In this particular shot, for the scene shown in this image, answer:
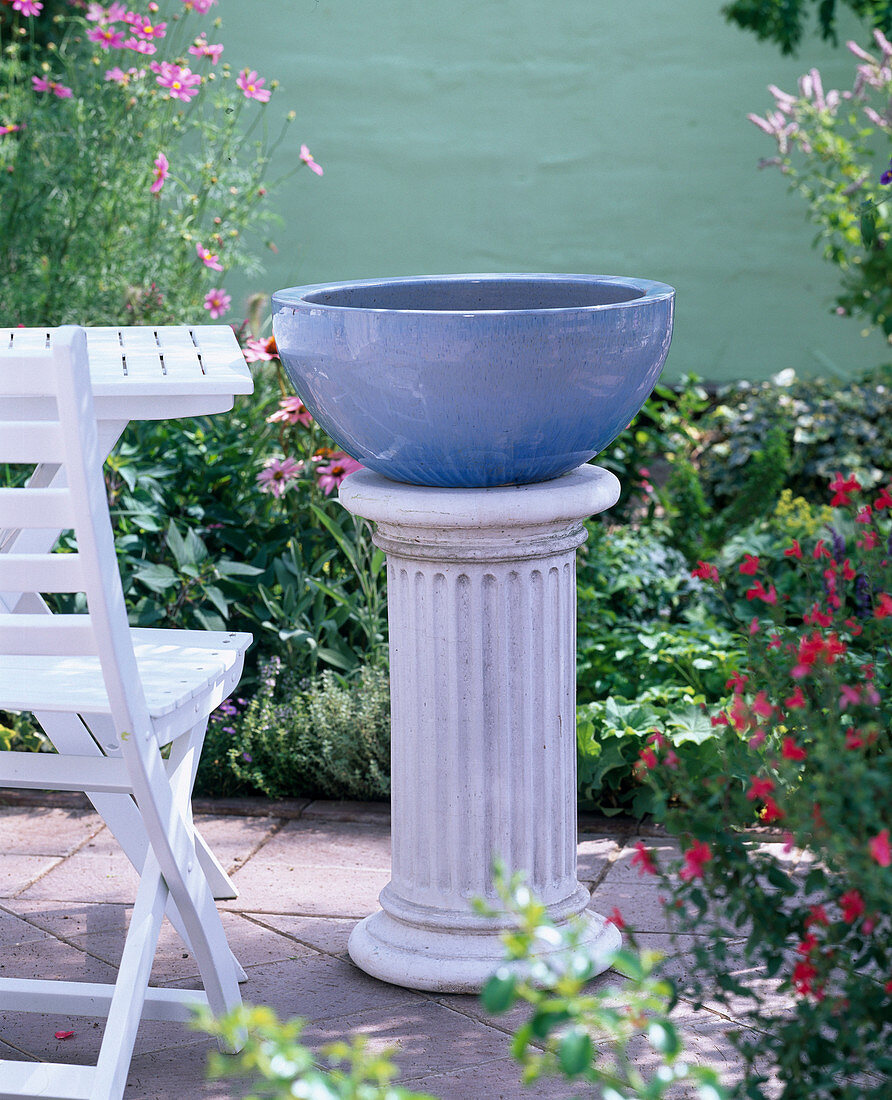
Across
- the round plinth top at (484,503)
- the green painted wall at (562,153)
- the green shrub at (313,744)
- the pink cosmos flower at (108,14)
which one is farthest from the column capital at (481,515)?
the green painted wall at (562,153)

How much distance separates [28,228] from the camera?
474cm

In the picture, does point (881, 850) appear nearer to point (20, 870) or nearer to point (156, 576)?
point (20, 870)

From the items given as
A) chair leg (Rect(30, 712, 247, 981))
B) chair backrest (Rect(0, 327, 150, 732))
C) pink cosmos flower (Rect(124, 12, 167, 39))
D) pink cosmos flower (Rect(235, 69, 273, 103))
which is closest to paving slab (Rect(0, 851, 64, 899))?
chair leg (Rect(30, 712, 247, 981))

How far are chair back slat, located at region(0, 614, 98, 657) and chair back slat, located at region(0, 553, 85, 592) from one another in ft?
0.19

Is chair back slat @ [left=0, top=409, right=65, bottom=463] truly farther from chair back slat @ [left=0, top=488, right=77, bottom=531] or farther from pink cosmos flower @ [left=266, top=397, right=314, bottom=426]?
pink cosmos flower @ [left=266, top=397, right=314, bottom=426]

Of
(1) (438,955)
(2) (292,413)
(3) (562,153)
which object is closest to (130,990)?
(1) (438,955)

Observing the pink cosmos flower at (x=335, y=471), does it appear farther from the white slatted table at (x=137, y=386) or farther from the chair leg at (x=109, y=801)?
the chair leg at (x=109, y=801)

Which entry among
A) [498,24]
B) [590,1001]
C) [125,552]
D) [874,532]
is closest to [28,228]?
[125,552]

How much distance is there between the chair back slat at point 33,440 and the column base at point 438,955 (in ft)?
3.83

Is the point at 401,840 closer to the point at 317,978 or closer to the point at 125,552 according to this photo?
the point at 317,978

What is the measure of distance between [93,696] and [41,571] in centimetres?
25

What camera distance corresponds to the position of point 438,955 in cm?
244

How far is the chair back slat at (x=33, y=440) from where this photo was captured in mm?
1852

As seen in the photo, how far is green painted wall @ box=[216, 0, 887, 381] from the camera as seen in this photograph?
610 cm
